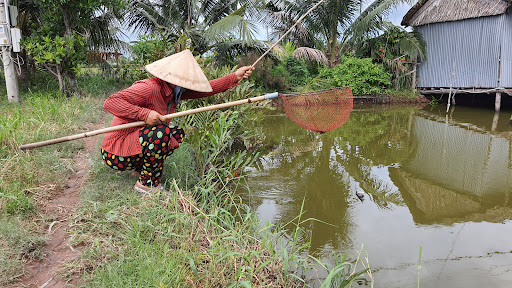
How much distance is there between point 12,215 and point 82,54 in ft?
15.5

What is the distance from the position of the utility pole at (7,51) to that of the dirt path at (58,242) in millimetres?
3363

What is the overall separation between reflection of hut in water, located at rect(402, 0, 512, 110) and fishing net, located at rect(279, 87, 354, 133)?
23.9ft

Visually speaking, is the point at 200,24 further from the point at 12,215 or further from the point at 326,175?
the point at 12,215

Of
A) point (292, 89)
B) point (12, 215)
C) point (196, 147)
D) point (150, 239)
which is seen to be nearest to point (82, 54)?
point (196, 147)

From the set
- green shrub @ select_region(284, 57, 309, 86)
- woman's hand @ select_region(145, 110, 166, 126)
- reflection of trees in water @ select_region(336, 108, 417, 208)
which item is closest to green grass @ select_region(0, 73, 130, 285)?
woman's hand @ select_region(145, 110, 166, 126)

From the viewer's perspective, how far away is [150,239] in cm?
190

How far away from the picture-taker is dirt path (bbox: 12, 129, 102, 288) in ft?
5.14

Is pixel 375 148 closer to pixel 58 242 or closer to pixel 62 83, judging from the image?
pixel 58 242

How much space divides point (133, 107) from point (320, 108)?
8.14 ft

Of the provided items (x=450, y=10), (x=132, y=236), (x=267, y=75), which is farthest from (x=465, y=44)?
(x=132, y=236)

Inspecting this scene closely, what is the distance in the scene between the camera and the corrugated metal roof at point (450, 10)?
9062mm

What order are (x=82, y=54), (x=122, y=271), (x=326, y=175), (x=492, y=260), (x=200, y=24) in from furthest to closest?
(x=200, y=24) → (x=82, y=54) → (x=326, y=175) → (x=492, y=260) → (x=122, y=271)

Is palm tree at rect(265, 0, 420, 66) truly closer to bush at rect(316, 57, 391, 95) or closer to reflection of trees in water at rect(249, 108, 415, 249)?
bush at rect(316, 57, 391, 95)

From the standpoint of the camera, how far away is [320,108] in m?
4.04
